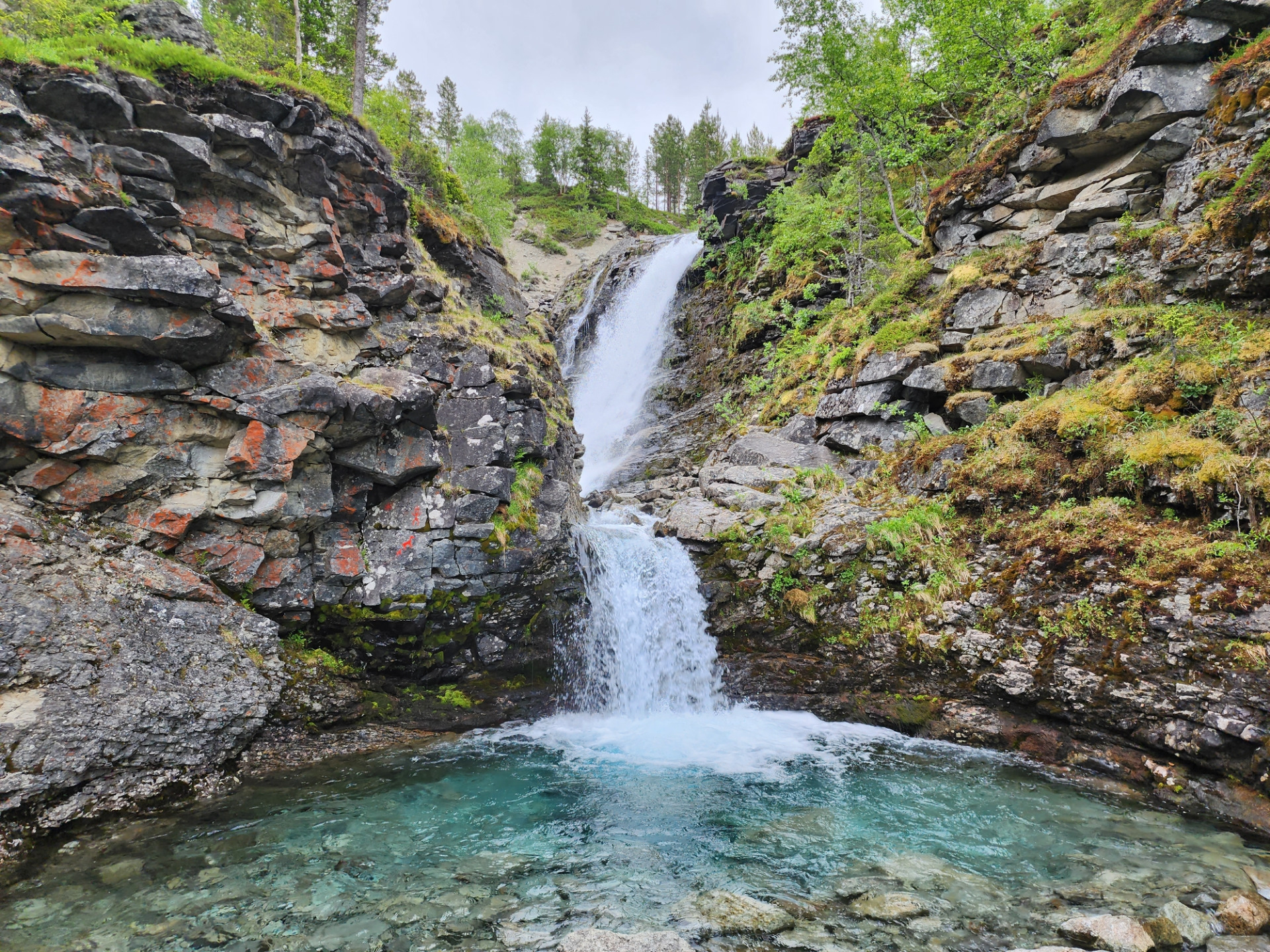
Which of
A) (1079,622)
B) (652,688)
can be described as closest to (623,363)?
(652,688)

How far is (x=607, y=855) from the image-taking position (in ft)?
19.3

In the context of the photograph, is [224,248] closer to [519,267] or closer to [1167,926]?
[1167,926]

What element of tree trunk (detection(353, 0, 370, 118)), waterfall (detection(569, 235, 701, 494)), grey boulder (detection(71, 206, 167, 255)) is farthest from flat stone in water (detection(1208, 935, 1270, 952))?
tree trunk (detection(353, 0, 370, 118))

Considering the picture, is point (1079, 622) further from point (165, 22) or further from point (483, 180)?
point (483, 180)

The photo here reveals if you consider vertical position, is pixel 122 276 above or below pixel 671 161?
below

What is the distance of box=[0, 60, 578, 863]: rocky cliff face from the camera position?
674 cm

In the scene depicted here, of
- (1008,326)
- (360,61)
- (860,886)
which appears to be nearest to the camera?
(860,886)

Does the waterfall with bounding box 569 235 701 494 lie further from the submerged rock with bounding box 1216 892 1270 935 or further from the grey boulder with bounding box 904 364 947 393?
the submerged rock with bounding box 1216 892 1270 935

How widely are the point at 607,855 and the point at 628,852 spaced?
254 millimetres

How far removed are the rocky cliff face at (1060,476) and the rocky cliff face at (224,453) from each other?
5.19m

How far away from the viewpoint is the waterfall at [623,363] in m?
22.1

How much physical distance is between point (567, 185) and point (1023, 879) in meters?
66.1

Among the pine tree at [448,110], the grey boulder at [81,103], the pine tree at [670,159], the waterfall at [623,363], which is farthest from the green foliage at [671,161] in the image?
the grey boulder at [81,103]

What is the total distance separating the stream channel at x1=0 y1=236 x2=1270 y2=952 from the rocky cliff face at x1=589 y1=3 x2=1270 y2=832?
3.06ft
